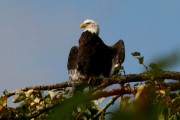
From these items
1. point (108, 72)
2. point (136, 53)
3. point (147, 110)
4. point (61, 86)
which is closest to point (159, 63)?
point (147, 110)

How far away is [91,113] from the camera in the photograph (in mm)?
3568

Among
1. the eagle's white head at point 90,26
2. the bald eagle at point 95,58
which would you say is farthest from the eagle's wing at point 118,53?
the eagle's white head at point 90,26

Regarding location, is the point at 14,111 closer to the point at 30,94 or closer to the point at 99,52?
the point at 30,94

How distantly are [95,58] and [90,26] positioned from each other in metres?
1.76

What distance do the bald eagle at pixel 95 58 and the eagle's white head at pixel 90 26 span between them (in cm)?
57

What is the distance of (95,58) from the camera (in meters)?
8.74

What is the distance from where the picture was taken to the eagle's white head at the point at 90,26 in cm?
994

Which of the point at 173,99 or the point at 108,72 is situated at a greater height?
the point at 108,72

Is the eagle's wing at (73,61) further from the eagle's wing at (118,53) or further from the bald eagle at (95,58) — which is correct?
the eagle's wing at (118,53)

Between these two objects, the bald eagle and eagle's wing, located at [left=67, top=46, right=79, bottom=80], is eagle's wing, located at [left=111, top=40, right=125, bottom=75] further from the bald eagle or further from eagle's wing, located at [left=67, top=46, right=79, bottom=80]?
eagle's wing, located at [left=67, top=46, right=79, bottom=80]

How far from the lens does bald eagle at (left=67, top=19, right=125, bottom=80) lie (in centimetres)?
865

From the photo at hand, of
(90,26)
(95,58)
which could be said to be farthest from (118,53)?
(90,26)

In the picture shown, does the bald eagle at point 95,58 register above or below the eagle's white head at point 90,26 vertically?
below

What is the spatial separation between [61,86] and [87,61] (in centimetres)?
471
